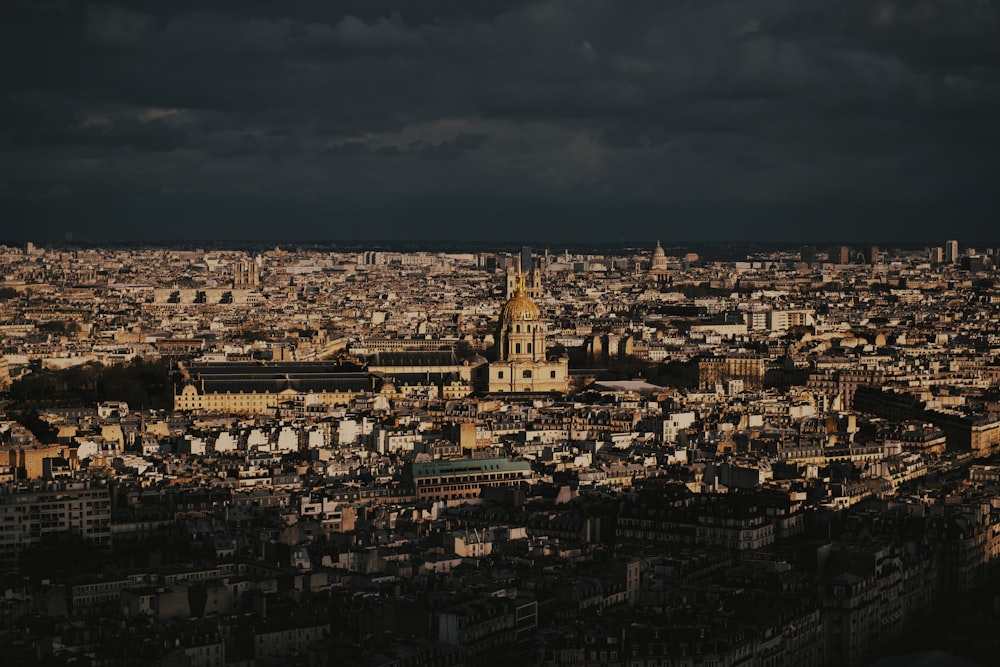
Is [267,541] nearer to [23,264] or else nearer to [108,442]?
[108,442]

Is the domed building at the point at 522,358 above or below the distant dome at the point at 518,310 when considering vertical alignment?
below

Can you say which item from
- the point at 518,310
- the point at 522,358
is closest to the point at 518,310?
the point at 518,310

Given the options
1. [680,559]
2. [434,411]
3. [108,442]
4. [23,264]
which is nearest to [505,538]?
[680,559]

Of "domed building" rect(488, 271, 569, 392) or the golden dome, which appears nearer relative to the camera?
"domed building" rect(488, 271, 569, 392)

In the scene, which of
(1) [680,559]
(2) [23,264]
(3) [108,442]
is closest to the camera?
(1) [680,559]

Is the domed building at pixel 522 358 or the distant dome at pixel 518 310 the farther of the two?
the distant dome at pixel 518 310

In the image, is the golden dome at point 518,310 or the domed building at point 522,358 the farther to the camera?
the golden dome at point 518,310

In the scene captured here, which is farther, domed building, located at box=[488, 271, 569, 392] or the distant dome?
the distant dome

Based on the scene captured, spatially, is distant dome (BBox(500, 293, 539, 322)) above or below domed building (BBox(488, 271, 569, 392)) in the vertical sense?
above
